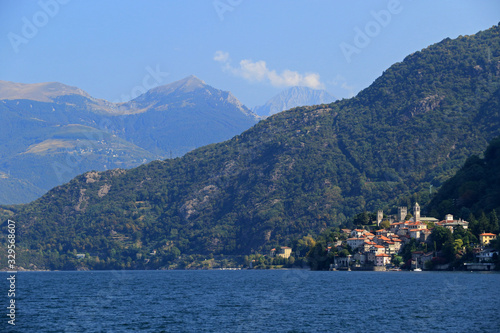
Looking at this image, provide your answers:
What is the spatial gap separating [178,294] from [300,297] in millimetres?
18806

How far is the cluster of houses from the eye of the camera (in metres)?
154

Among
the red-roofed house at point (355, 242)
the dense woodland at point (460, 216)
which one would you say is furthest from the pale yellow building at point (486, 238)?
the red-roofed house at point (355, 242)

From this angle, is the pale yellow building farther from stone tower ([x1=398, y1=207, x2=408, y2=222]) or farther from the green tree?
stone tower ([x1=398, y1=207, x2=408, y2=222])

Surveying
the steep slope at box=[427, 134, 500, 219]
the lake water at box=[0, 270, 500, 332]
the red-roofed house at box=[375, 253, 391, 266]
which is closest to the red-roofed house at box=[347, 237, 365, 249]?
the red-roofed house at box=[375, 253, 391, 266]

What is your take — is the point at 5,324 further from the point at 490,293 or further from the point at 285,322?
the point at 490,293

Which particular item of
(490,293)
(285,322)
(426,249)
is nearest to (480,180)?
(426,249)

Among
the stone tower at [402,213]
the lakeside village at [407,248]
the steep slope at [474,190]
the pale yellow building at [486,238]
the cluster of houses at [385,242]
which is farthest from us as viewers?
the stone tower at [402,213]

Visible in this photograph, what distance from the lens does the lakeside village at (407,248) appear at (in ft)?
447

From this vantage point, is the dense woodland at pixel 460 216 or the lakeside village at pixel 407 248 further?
the dense woodland at pixel 460 216

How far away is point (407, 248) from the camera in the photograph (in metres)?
158

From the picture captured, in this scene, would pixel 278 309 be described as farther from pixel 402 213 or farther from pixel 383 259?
pixel 402 213

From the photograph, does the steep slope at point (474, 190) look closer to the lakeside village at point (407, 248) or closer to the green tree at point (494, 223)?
the green tree at point (494, 223)

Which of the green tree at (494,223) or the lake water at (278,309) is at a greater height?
the green tree at (494,223)

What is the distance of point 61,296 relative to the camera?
97.7 metres
